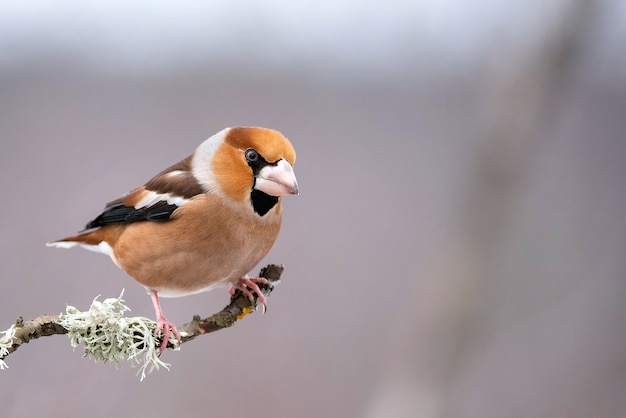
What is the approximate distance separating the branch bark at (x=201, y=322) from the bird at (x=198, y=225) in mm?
15

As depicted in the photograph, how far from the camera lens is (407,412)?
5.97ft

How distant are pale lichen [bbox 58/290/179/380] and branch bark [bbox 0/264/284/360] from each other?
0.02 metres

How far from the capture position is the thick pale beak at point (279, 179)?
32.5 inches

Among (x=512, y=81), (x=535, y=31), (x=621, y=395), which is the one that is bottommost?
(x=621, y=395)

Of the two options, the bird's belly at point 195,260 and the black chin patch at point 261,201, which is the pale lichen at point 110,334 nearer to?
the bird's belly at point 195,260

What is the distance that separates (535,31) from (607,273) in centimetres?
110

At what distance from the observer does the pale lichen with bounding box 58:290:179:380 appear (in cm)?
83

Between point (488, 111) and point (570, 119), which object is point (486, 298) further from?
point (570, 119)

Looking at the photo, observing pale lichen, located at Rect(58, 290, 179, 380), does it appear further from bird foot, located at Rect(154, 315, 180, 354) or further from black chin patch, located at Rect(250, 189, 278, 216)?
black chin patch, located at Rect(250, 189, 278, 216)

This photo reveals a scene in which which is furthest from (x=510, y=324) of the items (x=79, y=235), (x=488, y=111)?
(x=79, y=235)

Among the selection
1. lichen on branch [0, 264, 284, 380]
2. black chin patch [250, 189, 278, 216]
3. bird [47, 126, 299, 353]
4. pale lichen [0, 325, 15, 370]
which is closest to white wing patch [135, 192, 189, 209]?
bird [47, 126, 299, 353]

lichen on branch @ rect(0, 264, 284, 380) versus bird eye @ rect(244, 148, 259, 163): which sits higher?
bird eye @ rect(244, 148, 259, 163)

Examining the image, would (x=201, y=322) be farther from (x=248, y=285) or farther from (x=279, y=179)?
(x=279, y=179)

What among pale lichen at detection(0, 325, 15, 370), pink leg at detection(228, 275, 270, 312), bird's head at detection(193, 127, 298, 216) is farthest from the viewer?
pink leg at detection(228, 275, 270, 312)
